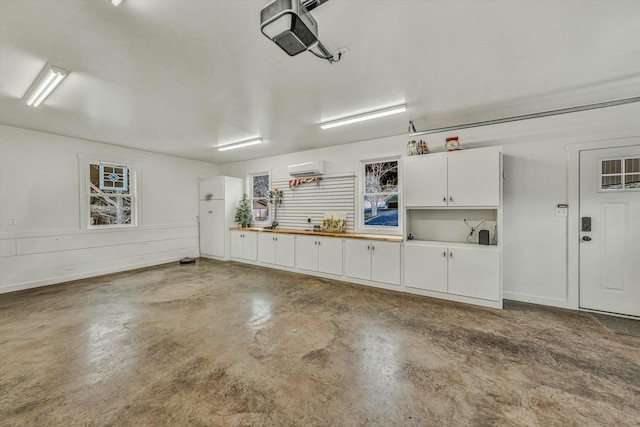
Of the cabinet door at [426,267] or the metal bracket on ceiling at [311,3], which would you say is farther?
the cabinet door at [426,267]

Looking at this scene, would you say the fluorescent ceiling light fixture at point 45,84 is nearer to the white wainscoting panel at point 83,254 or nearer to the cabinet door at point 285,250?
the white wainscoting panel at point 83,254

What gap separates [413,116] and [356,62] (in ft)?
5.59

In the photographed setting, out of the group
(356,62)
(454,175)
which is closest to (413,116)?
(454,175)

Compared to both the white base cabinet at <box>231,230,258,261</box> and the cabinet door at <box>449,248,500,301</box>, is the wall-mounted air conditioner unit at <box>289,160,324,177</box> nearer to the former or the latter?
the white base cabinet at <box>231,230,258,261</box>

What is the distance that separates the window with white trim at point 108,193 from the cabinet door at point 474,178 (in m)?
6.71

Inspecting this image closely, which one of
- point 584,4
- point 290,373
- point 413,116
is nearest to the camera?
point 584,4

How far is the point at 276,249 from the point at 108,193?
390cm

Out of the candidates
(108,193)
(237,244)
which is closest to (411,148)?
(237,244)

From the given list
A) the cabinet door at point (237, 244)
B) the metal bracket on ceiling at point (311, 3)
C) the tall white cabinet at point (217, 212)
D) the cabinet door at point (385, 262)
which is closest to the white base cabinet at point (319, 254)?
the cabinet door at point (385, 262)

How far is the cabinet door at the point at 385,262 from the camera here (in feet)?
13.6

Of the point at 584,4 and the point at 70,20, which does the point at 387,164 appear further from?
the point at 70,20

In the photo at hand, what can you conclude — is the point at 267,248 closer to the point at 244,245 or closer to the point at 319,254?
the point at 244,245

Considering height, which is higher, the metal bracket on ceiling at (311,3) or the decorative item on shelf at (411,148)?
the metal bracket on ceiling at (311,3)

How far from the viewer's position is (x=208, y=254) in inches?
272
